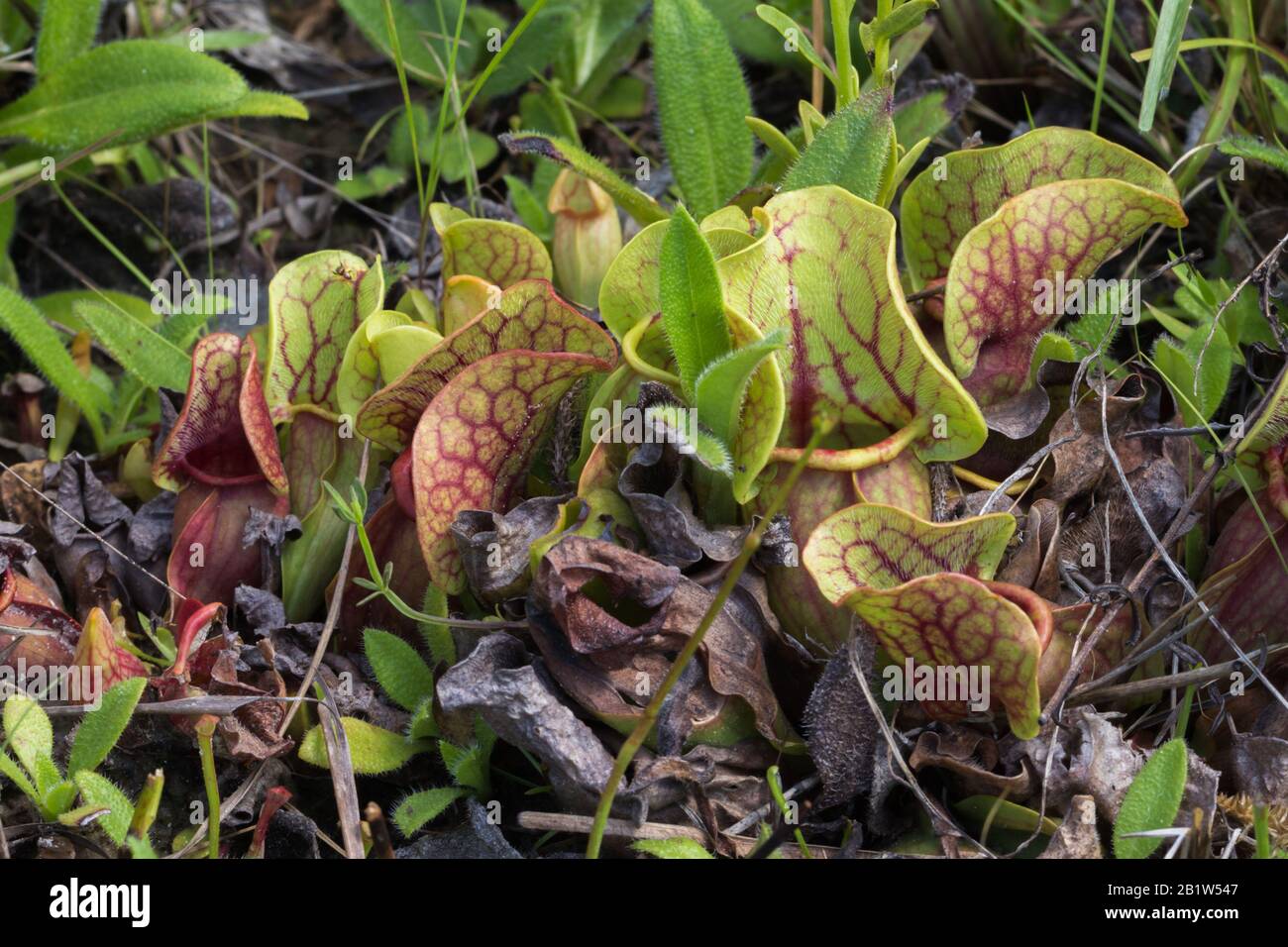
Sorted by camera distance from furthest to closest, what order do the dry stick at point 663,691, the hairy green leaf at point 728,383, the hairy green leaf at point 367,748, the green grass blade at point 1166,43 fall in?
1. the green grass blade at point 1166,43
2. the hairy green leaf at point 367,748
3. the hairy green leaf at point 728,383
4. the dry stick at point 663,691

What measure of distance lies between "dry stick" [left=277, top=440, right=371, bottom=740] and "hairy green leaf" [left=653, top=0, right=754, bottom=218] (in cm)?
90

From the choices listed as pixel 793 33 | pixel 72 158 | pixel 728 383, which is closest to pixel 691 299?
pixel 728 383

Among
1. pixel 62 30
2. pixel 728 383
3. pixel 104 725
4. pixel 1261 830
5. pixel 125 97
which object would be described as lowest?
pixel 104 725

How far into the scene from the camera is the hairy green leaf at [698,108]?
95.5 inches

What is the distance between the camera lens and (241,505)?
2039 millimetres

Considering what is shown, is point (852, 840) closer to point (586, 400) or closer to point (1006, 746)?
point (1006, 746)

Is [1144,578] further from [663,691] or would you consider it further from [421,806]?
[421,806]

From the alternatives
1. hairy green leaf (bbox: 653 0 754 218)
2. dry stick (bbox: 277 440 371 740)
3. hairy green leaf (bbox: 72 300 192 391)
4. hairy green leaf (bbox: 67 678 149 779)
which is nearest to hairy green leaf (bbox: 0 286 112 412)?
hairy green leaf (bbox: 72 300 192 391)

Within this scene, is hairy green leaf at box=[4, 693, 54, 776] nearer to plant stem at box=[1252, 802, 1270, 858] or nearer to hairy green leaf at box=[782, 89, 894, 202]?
hairy green leaf at box=[782, 89, 894, 202]

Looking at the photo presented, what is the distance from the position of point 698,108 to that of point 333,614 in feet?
4.24

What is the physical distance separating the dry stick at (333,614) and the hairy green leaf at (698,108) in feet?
2.96

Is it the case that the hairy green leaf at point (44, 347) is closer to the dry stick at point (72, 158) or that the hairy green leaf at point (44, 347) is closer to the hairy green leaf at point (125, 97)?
the dry stick at point (72, 158)

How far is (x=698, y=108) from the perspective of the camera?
244cm

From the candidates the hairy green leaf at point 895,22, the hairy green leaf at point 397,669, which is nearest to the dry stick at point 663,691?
the hairy green leaf at point 397,669
